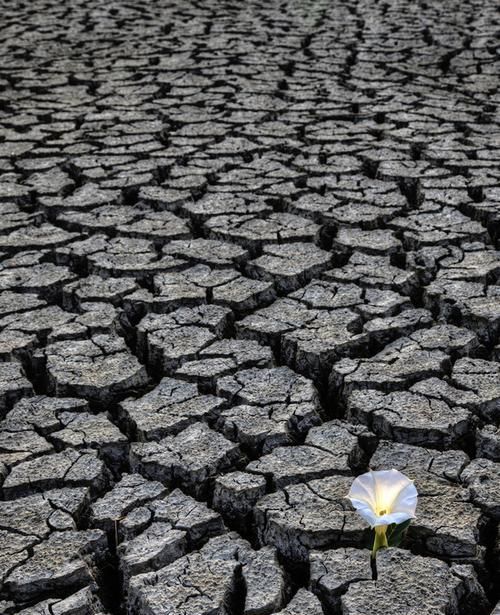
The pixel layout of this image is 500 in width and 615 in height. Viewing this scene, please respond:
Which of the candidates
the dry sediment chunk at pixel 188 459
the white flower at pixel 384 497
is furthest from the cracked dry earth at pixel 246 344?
the white flower at pixel 384 497

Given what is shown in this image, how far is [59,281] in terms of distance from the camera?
10.2ft

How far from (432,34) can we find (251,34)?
1.37m

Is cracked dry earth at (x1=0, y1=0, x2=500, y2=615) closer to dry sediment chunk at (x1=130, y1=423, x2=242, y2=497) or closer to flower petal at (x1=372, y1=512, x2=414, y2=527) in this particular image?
dry sediment chunk at (x1=130, y1=423, x2=242, y2=497)

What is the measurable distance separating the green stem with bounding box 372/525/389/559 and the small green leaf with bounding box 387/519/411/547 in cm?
2

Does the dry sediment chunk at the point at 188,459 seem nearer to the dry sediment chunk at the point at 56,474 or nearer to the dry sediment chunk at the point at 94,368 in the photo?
the dry sediment chunk at the point at 56,474

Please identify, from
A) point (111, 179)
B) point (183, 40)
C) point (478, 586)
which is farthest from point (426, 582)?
point (183, 40)

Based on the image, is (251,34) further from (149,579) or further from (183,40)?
(149,579)

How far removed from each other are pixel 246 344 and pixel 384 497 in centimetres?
93

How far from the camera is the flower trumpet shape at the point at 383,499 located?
1.78m

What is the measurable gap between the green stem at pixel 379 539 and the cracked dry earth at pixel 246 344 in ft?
0.10

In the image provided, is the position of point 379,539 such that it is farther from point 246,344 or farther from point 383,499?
point 246,344

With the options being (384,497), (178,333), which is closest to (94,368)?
(178,333)

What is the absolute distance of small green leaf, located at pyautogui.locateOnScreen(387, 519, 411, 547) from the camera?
187 cm

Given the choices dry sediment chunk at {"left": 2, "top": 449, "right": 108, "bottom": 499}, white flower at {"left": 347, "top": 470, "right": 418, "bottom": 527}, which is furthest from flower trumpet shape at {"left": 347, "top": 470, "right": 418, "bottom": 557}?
dry sediment chunk at {"left": 2, "top": 449, "right": 108, "bottom": 499}
